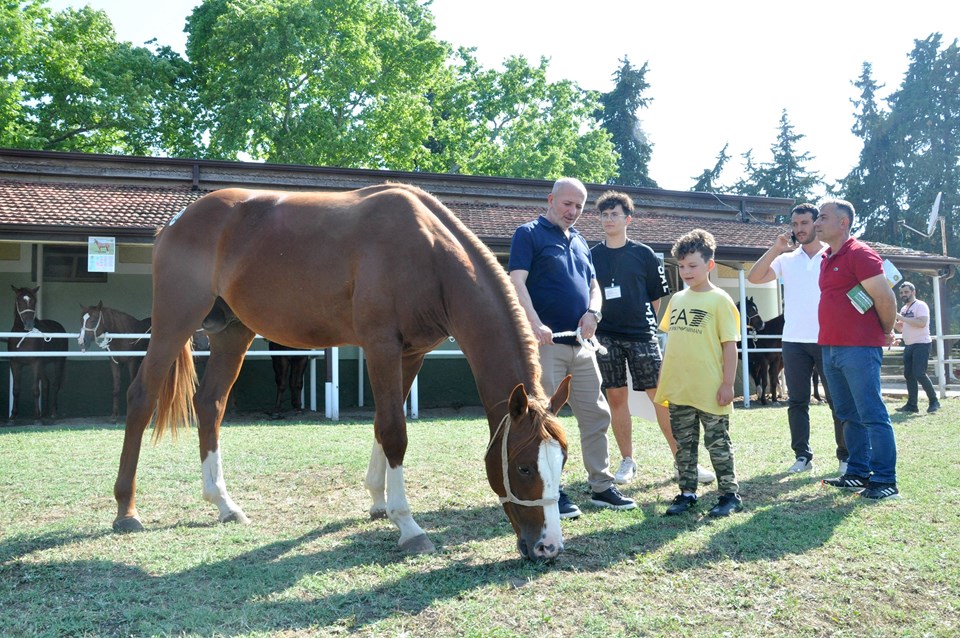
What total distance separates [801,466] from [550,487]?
11.4 feet

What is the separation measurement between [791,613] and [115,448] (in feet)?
21.7

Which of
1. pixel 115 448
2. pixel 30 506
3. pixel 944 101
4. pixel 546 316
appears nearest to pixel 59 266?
pixel 115 448

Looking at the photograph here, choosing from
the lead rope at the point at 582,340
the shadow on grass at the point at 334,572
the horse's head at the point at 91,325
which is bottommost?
the shadow on grass at the point at 334,572

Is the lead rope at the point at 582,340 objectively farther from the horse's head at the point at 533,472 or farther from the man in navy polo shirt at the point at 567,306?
the horse's head at the point at 533,472

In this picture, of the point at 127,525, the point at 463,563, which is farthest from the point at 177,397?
the point at 463,563

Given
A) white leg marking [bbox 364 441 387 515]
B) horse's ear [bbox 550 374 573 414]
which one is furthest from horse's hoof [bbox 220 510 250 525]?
horse's ear [bbox 550 374 573 414]

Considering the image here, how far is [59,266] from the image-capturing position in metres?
12.5

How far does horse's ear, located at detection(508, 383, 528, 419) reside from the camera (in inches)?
120

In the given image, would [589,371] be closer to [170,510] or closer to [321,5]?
[170,510]

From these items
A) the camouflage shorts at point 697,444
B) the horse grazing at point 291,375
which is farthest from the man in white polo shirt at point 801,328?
the horse grazing at point 291,375

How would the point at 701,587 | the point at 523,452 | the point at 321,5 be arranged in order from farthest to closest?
1. the point at 321,5
2. the point at 523,452
3. the point at 701,587

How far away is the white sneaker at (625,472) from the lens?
5266 mm

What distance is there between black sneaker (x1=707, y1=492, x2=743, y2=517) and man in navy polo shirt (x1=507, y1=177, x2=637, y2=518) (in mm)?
493

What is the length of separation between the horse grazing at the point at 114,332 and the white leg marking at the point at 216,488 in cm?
706
